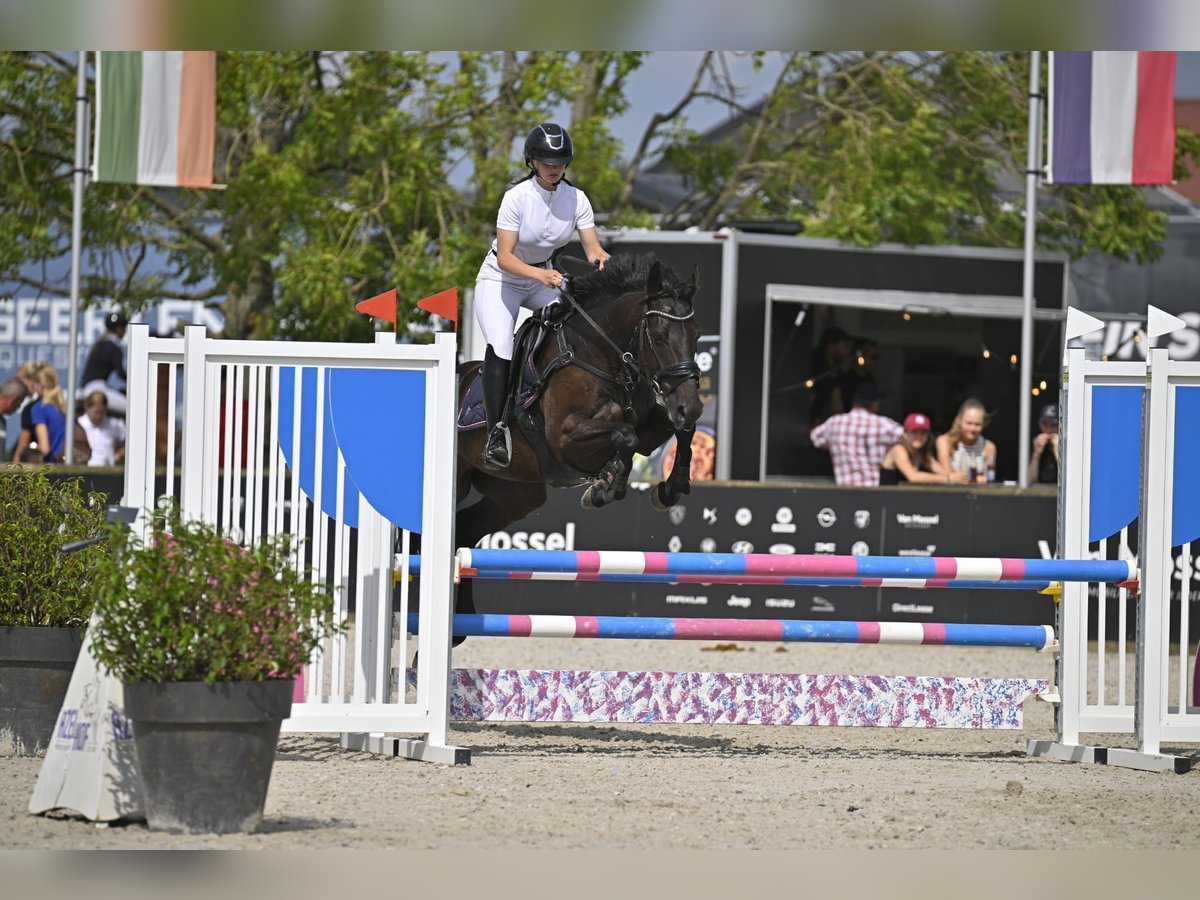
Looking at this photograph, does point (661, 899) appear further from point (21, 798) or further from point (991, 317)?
point (991, 317)

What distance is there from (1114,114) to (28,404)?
8.34 metres

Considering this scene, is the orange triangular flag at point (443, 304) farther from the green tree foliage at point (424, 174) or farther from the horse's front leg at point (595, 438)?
the green tree foliage at point (424, 174)

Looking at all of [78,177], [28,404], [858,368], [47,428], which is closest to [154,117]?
[78,177]

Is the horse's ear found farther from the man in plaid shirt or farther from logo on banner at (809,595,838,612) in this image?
the man in plaid shirt

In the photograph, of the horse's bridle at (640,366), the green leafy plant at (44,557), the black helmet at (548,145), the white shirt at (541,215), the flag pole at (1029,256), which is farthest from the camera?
the flag pole at (1029,256)

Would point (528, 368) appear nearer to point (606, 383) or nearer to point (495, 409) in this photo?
point (495, 409)

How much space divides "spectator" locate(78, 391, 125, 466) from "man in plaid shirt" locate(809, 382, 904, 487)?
17.1 feet

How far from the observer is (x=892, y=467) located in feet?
41.3

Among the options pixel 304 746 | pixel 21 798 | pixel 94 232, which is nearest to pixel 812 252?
pixel 94 232

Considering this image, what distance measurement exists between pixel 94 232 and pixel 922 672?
9.06 metres

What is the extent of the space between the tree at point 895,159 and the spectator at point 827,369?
116 cm

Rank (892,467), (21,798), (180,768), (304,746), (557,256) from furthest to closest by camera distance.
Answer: (892,467), (557,256), (304,746), (21,798), (180,768)

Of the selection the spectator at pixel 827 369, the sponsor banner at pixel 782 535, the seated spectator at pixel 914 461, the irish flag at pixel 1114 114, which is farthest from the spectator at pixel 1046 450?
the sponsor banner at pixel 782 535

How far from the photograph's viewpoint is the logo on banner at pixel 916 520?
1117 centimetres
